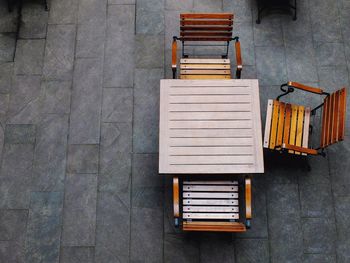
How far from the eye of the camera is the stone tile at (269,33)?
7.62m

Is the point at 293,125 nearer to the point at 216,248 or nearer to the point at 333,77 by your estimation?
the point at 333,77

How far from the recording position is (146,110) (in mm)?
7258

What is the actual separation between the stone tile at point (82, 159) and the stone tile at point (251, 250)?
229 cm

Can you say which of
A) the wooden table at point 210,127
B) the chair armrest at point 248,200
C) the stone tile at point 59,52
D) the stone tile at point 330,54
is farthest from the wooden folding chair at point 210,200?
the stone tile at point 59,52

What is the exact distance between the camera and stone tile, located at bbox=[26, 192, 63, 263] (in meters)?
6.56

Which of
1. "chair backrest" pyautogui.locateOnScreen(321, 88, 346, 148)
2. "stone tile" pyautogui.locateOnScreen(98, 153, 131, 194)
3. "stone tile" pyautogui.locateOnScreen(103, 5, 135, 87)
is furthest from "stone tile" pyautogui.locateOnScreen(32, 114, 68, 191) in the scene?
"chair backrest" pyautogui.locateOnScreen(321, 88, 346, 148)

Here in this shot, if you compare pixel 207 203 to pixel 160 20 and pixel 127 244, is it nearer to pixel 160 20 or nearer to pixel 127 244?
pixel 127 244

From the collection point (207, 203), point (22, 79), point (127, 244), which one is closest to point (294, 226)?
point (207, 203)

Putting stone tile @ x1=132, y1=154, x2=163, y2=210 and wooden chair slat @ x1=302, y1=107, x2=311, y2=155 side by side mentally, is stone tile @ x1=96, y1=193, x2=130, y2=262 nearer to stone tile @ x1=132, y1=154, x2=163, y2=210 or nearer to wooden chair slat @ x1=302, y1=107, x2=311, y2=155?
stone tile @ x1=132, y1=154, x2=163, y2=210

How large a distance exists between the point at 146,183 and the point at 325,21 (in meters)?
3.89

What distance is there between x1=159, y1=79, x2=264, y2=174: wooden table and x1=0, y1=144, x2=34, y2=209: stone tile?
7.05ft

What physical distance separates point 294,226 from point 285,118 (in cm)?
150

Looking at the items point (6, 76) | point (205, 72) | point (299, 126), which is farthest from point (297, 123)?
point (6, 76)

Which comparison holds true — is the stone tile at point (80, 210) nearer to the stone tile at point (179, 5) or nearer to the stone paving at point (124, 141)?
the stone paving at point (124, 141)
